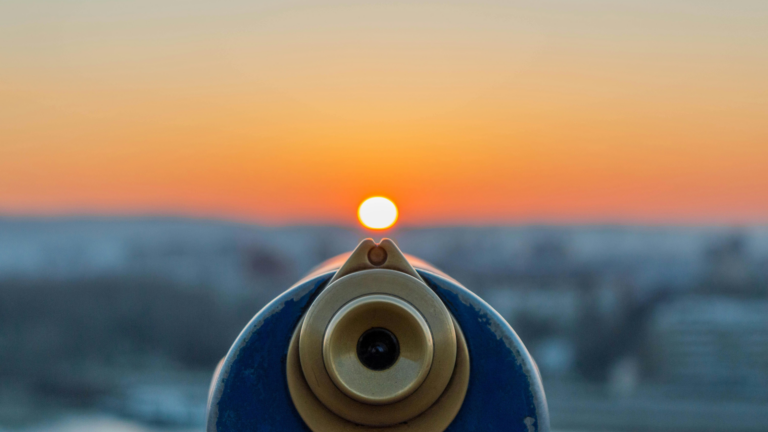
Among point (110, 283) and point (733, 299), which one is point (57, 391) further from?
point (733, 299)

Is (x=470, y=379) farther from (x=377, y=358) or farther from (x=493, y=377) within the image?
(x=377, y=358)

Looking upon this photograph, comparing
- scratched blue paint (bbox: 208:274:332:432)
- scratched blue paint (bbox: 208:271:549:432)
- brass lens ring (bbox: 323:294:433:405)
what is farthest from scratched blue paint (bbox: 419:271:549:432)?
scratched blue paint (bbox: 208:274:332:432)

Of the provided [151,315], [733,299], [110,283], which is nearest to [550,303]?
[733,299]

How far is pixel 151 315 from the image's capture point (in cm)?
3906

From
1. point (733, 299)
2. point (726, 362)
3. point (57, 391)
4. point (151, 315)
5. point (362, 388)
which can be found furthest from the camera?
point (151, 315)

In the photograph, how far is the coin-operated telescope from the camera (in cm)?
118

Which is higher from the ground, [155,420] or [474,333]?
[155,420]

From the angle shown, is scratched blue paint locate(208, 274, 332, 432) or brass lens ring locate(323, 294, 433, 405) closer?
brass lens ring locate(323, 294, 433, 405)

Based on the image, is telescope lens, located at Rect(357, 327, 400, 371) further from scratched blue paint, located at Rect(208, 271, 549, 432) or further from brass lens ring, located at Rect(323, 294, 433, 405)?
scratched blue paint, located at Rect(208, 271, 549, 432)

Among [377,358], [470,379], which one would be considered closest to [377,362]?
[377,358]

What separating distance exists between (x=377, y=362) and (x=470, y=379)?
0.52ft

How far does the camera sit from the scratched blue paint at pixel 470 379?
1.26m

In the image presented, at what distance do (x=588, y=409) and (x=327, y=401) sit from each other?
26.8m

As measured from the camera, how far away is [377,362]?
123 cm
